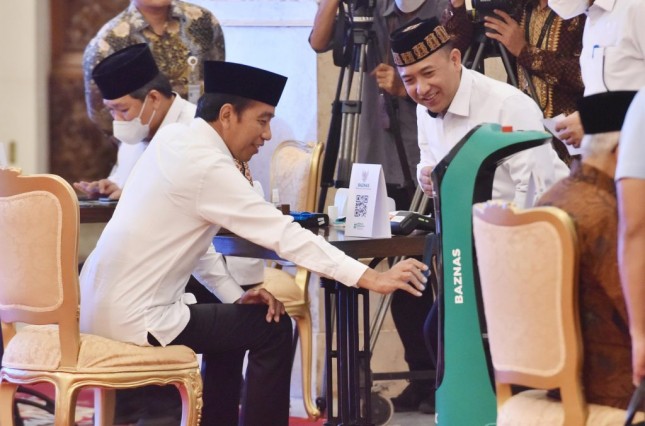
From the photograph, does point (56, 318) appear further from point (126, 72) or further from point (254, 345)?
point (126, 72)

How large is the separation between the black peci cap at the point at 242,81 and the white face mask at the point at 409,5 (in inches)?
52.6

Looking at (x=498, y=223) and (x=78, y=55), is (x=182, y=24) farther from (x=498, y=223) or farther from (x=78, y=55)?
(x=498, y=223)

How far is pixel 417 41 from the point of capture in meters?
3.70

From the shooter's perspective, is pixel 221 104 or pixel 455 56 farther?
pixel 455 56

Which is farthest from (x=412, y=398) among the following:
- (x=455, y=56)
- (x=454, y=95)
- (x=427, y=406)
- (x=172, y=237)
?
(x=172, y=237)

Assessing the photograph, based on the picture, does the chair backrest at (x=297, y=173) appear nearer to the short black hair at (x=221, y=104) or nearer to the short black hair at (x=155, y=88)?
the short black hair at (x=155, y=88)

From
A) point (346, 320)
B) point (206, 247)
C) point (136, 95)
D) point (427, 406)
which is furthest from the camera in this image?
point (427, 406)

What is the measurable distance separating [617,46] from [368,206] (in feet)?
3.19

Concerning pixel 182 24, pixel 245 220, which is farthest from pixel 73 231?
pixel 182 24

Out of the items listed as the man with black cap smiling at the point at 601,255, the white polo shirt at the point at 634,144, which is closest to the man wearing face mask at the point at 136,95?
the man with black cap smiling at the point at 601,255

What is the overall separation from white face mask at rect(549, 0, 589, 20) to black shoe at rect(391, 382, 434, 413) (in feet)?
5.40

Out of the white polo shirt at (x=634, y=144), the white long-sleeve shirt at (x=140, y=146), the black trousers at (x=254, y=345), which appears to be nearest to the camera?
the white polo shirt at (x=634, y=144)

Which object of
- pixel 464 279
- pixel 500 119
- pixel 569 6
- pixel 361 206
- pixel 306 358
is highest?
pixel 569 6

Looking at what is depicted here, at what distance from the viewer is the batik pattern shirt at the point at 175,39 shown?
196 inches
